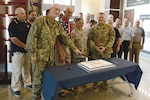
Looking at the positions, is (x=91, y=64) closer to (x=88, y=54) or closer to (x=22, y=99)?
(x=88, y=54)

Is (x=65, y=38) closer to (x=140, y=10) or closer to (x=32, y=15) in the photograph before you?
(x=32, y=15)

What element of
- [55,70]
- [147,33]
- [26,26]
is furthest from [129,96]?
[147,33]

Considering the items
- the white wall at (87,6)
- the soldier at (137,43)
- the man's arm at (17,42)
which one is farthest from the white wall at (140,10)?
the man's arm at (17,42)

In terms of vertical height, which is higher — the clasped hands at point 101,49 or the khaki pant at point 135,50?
the clasped hands at point 101,49

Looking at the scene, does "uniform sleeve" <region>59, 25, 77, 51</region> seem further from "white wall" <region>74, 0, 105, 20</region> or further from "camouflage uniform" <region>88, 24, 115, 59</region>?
"white wall" <region>74, 0, 105, 20</region>

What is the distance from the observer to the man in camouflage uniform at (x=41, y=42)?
2.14 meters

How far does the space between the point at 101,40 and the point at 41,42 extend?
1.19 meters

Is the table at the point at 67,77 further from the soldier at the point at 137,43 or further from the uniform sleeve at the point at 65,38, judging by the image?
the soldier at the point at 137,43

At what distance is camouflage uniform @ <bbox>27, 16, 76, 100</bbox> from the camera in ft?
7.06

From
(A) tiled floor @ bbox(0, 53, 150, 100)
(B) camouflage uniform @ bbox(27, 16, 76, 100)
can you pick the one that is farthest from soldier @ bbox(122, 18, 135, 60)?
(B) camouflage uniform @ bbox(27, 16, 76, 100)

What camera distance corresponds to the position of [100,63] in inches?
95.6

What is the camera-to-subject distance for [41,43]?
2.24m

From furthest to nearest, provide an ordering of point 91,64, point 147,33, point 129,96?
point 147,33
point 129,96
point 91,64

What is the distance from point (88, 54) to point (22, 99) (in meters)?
1.38
